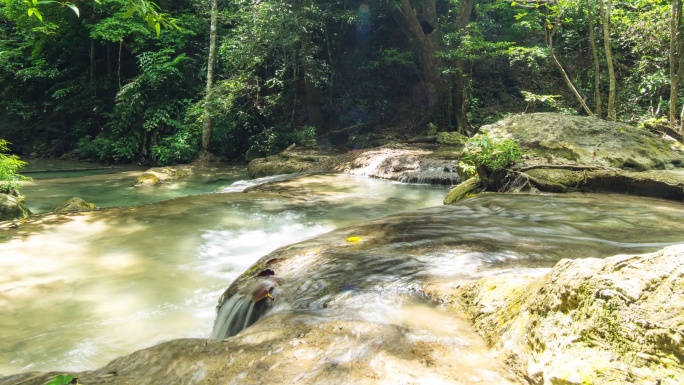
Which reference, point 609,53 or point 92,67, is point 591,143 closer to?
point 609,53

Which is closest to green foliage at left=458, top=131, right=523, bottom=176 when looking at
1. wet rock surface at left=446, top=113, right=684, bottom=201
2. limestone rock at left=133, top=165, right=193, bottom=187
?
wet rock surface at left=446, top=113, right=684, bottom=201

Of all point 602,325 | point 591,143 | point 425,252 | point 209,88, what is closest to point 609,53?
point 591,143

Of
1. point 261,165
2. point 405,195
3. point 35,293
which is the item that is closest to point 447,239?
point 35,293

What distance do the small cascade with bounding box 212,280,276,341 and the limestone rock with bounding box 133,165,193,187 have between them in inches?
356

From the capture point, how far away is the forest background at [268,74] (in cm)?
1366

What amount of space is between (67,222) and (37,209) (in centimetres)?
340

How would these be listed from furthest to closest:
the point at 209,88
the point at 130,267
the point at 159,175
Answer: the point at 209,88
the point at 159,175
the point at 130,267

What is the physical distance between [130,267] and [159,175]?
7929 mm

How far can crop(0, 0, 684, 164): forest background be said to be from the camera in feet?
44.8

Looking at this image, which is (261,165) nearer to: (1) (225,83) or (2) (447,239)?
(1) (225,83)

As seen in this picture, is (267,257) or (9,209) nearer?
(267,257)

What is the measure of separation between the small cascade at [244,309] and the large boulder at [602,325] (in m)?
1.47

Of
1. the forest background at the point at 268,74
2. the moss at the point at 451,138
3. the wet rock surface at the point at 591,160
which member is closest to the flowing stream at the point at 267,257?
the wet rock surface at the point at 591,160

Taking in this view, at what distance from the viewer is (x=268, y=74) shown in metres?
15.8
